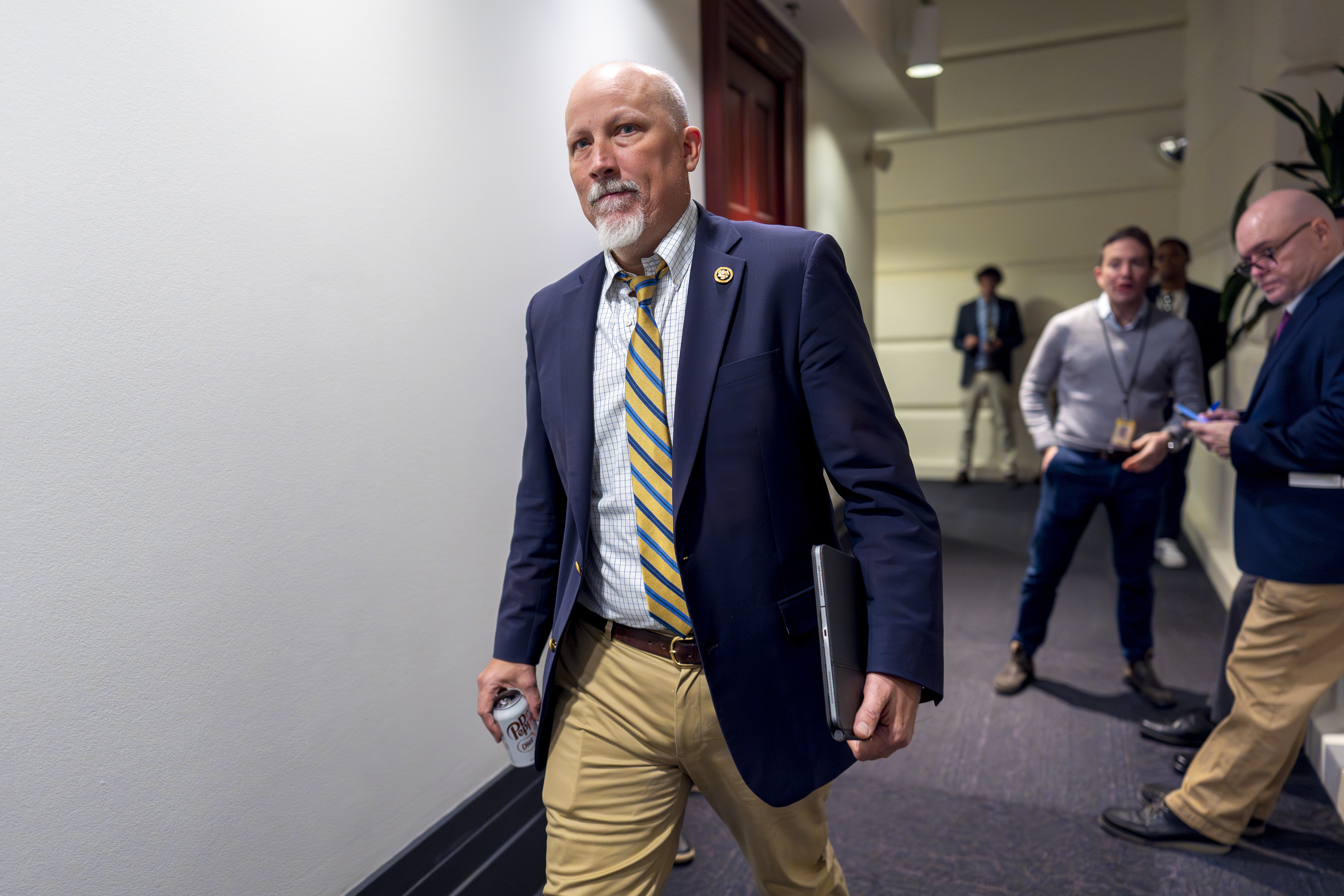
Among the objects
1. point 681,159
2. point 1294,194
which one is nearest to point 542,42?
point 681,159

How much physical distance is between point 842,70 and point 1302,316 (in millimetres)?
3488

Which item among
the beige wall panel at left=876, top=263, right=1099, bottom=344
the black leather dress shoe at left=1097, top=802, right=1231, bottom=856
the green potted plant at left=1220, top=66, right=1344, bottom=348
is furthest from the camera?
the beige wall panel at left=876, top=263, right=1099, bottom=344

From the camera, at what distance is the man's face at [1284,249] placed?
1.97 m

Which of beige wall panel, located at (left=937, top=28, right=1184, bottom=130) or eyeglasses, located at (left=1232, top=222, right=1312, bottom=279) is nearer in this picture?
eyeglasses, located at (left=1232, top=222, right=1312, bottom=279)

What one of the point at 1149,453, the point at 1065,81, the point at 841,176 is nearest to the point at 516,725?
the point at 1149,453

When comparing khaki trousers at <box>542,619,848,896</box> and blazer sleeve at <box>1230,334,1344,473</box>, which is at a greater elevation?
blazer sleeve at <box>1230,334,1344,473</box>

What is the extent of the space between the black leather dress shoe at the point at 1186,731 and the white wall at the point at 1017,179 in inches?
189

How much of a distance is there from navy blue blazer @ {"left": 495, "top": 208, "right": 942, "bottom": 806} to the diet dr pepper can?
328 millimetres

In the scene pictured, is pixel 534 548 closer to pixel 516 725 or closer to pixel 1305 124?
pixel 516 725

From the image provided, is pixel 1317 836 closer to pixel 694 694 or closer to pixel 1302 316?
pixel 1302 316

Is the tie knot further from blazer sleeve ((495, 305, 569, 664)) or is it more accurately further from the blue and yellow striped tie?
blazer sleeve ((495, 305, 569, 664))

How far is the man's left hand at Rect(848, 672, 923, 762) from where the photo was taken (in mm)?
1019

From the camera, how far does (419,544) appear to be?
1984mm

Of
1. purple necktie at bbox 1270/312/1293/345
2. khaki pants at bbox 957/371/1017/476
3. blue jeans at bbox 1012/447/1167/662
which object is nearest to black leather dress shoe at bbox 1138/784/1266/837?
blue jeans at bbox 1012/447/1167/662
